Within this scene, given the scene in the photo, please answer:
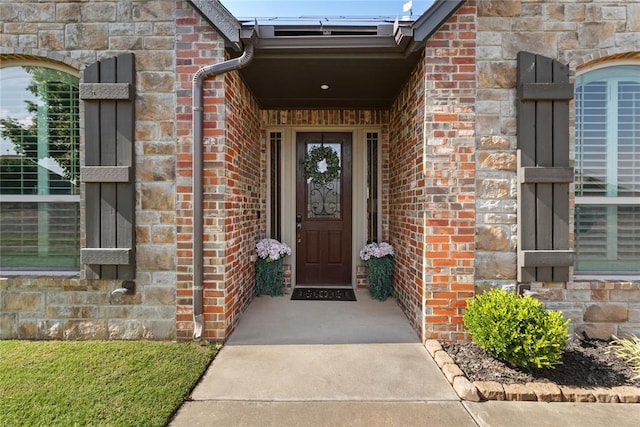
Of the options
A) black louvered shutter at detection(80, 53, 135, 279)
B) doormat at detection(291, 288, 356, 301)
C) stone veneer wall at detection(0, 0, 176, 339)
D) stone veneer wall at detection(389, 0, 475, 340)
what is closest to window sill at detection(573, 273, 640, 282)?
stone veneer wall at detection(389, 0, 475, 340)

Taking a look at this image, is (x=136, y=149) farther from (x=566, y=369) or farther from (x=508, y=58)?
(x=566, y=369)

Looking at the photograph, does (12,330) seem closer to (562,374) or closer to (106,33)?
(106,33)

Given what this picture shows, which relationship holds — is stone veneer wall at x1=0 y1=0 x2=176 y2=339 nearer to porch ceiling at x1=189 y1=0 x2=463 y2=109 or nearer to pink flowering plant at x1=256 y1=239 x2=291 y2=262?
porch ceiling at x1=189 y1=0 x2=463 y2=109

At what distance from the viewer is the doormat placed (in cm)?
405

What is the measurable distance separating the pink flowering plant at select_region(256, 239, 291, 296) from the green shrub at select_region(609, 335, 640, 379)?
11.1 ft

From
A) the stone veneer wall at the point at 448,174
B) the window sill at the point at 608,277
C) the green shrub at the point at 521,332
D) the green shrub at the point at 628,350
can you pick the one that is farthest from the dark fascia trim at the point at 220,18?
the green shrub at the point at 628,350

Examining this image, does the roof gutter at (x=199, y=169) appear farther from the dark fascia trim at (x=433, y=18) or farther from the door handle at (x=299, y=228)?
the door handle at (x=299, y=228)

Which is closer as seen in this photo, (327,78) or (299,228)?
(327,78)

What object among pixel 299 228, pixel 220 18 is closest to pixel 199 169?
pixel 220 18

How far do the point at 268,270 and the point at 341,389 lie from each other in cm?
217

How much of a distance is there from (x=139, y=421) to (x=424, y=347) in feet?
7.23

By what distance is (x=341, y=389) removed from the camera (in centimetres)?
220

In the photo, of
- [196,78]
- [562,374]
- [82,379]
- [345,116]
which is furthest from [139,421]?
[345,116]

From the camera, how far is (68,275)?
118 inches
